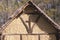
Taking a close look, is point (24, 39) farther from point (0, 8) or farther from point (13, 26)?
point (0, 8)

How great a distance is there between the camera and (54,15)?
27156 millimetres

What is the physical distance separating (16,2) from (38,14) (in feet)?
57.1

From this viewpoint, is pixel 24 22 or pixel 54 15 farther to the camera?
pixel 54 15

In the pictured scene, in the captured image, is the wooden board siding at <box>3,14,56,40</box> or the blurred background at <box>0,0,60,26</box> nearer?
the wooden board siding at <box>3,14,56,40</box>

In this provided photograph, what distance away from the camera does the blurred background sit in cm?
2716

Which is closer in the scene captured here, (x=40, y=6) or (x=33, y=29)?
(x=33, y=29)

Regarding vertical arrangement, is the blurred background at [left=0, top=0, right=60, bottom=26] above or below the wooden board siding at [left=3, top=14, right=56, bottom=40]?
above

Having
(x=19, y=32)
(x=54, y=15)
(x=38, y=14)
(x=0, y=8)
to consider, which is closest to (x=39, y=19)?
(x=38, y=14)

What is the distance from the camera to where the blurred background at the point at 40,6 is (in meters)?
27.2

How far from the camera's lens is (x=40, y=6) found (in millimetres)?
27484

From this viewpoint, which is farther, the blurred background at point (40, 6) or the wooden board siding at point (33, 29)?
the blurred background at point (40, 6)

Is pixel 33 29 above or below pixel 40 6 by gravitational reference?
below

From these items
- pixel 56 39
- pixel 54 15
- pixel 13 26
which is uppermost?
pixel 54 15

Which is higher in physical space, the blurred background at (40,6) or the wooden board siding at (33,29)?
the blurred background at (40,6)
